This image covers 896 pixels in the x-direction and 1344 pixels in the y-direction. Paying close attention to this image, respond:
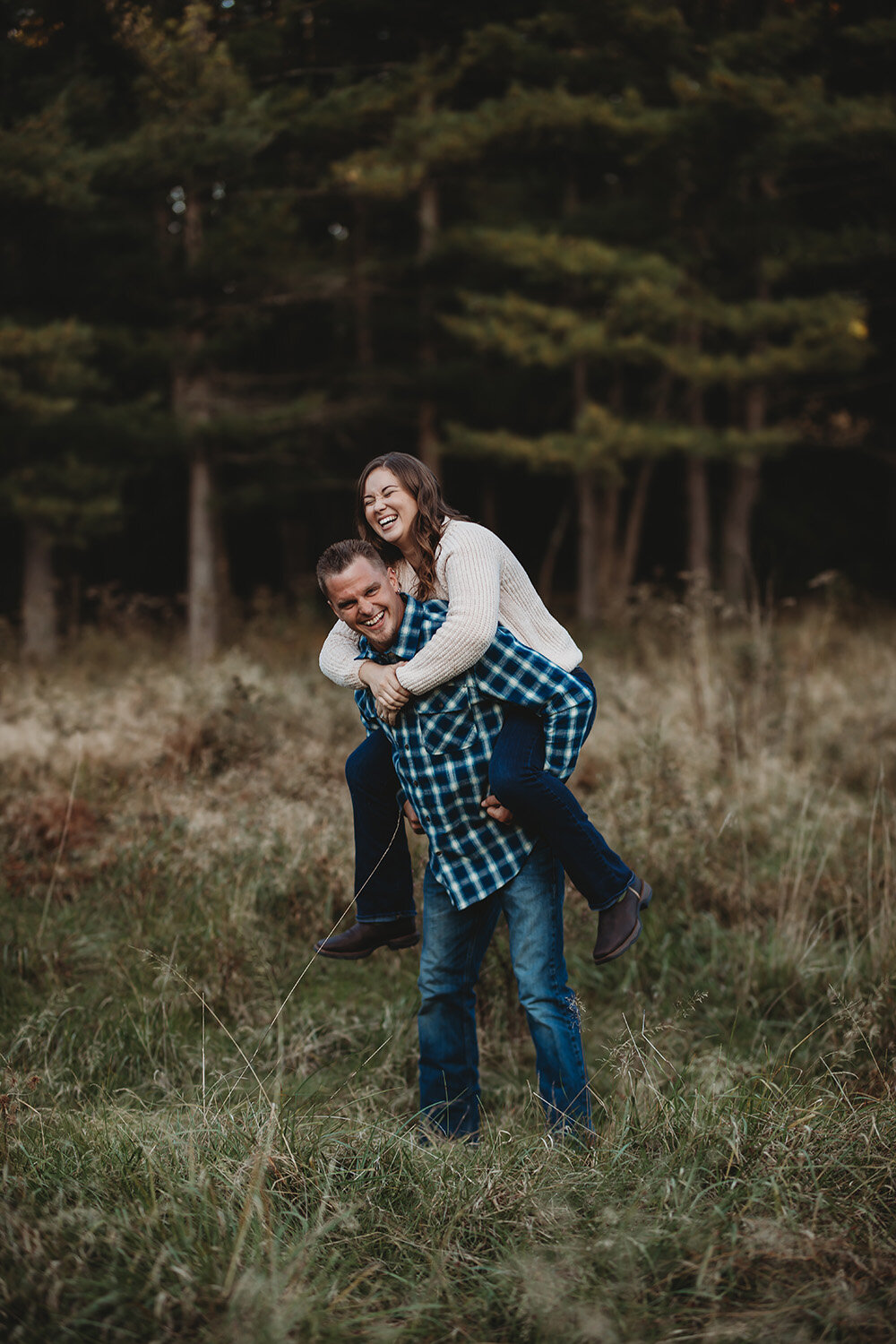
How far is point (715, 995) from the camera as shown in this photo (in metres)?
3.39

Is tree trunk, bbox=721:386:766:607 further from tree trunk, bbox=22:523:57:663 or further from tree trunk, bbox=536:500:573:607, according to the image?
tree trunk, bbox=22:523:57:663

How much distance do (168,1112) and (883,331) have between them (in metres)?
16.6

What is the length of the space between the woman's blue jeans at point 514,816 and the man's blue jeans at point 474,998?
0.12m

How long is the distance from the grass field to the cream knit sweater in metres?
1.01

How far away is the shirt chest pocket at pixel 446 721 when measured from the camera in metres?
2.36

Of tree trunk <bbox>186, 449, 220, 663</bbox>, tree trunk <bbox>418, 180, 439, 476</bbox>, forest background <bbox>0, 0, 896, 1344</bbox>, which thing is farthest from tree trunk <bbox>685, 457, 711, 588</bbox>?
tree trunk <bbox>186, 449, 220, 663</bbox>

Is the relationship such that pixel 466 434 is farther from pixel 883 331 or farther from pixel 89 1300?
pixel 89 1300

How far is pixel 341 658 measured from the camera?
2572 mm

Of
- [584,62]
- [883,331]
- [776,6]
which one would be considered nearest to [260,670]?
[584,62]

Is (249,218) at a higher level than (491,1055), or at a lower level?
higher

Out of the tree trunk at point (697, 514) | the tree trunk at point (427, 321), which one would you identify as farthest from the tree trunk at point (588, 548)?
the tree trunk at point (427, 321)

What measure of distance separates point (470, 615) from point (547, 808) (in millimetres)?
525

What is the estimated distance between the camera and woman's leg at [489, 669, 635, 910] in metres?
2.30

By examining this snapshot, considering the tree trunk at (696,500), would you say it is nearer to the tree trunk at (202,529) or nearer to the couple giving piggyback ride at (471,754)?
the tree trunk at (202,529)
